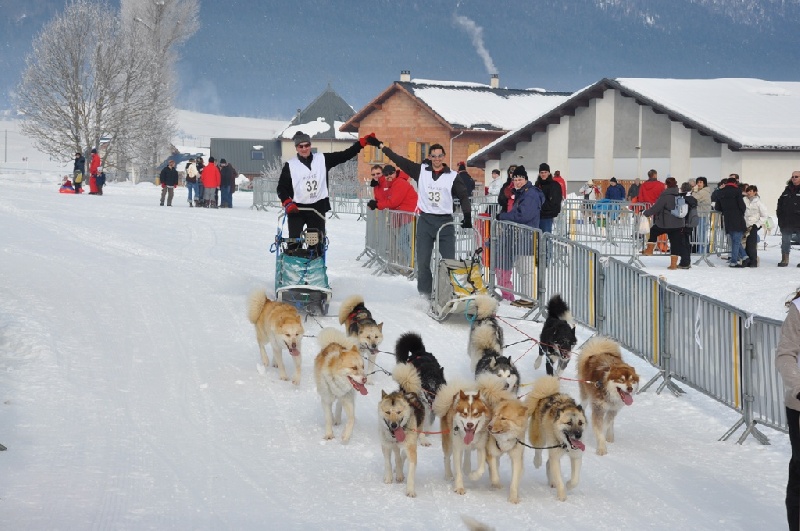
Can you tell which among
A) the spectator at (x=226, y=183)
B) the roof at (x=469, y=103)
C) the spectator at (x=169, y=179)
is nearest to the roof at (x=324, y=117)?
the roof at (x=469, y=103)

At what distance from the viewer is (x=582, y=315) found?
1279 cm

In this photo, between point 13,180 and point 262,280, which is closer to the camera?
point 262,280

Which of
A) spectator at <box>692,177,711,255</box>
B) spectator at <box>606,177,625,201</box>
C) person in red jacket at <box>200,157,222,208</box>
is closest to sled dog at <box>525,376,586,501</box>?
spectator at <box>692,177,711,255</box>

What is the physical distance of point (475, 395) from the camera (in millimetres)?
7238

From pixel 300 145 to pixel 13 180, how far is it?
1509 inches

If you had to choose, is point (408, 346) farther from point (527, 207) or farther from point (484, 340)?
point (527, 207)

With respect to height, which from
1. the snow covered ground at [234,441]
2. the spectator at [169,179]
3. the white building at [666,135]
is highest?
the white building at [666,135]

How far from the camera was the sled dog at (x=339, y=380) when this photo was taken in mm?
8445

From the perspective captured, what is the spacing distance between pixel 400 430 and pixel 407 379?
675 mm

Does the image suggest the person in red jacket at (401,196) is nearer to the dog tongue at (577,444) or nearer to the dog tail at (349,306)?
the dog tail at (349,306)

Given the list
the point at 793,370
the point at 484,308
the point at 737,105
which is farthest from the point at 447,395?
the point at 737,105

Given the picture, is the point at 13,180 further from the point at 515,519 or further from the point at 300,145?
the point at 515,519

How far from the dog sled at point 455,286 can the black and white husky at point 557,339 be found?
1587 mm

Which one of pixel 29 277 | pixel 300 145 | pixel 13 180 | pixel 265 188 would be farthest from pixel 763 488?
pixel 13 180
